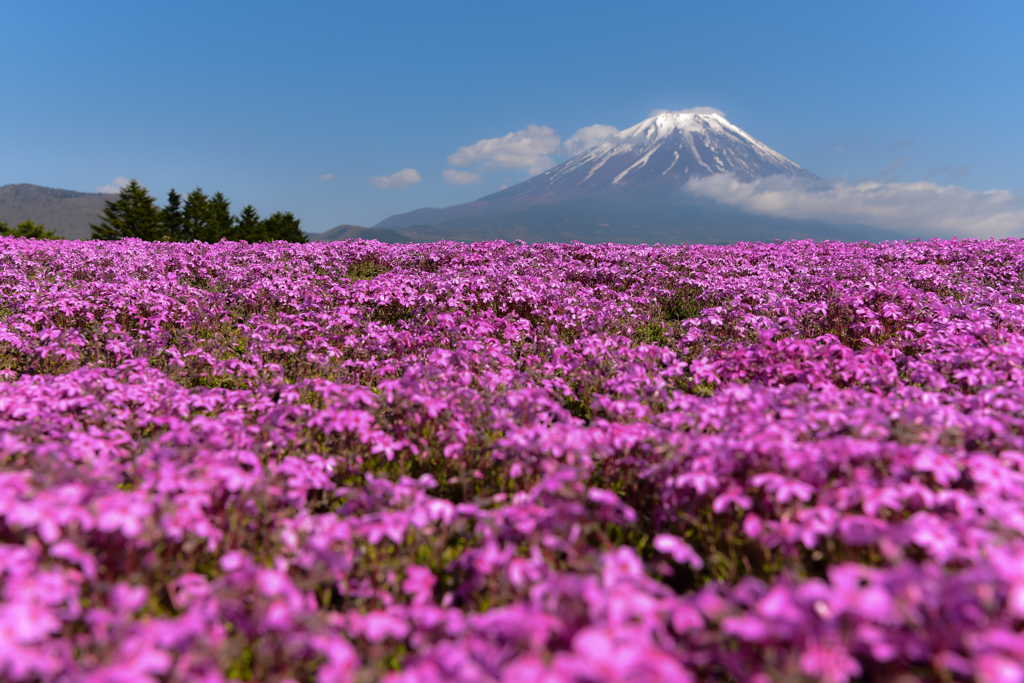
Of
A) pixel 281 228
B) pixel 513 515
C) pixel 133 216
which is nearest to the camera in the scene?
pixel 513 515

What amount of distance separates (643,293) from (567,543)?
11038 millimetres

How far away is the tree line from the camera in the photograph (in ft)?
194

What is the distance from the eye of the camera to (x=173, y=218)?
61844 millimetres

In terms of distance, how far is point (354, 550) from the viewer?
375cm

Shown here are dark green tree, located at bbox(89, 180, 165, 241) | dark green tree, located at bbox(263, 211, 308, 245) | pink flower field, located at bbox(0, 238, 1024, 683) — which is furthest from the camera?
dark green tree, located at bbox(263, 211, 308, 245)

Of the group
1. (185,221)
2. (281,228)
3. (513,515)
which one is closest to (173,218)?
(185,221)

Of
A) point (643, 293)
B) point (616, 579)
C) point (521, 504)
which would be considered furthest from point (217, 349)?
point (643, 293)

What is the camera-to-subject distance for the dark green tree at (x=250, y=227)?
6575cm

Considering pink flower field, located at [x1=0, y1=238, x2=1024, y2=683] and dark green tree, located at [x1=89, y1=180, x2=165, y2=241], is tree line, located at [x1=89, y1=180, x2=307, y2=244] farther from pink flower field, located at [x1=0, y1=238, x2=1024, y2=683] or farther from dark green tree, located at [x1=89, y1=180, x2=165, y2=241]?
pink flower field, located at [x1=0, y1=238, x2=1024, y2=683]

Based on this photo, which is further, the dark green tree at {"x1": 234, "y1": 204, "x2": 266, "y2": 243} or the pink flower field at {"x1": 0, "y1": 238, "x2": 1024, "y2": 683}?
the dark green tree at {"x1": 234, "y1": 204, "x2": 266, "y2": 243}

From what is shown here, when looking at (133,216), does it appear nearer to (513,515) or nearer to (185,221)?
(185,221)

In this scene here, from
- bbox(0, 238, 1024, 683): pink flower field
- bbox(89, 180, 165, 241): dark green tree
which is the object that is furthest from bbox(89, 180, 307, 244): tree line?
bbox(0, 238, 1024, 683): pink flower field

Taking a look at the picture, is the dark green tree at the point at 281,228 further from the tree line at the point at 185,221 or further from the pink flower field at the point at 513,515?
the pink flower field at the point at 513,515

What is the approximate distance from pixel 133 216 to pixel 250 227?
12.6 m
